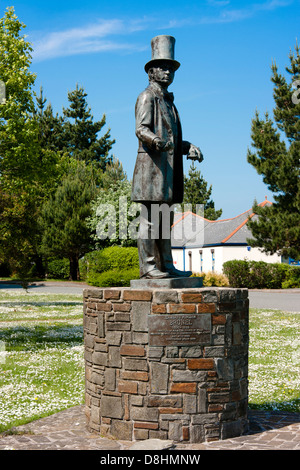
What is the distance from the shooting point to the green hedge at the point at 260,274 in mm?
31438

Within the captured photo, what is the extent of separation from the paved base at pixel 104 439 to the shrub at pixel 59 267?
3435 cm

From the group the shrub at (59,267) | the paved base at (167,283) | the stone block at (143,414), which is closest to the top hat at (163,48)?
the paved base at (167,283)

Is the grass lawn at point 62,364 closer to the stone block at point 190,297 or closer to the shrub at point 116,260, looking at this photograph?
the stone block at point 190,297

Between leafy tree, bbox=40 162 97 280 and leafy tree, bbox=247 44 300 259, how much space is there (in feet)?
42.6

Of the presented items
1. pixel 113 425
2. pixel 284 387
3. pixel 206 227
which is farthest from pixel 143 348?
pixel 206 227

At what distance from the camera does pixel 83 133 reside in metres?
54.5

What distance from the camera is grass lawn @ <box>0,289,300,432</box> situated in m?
7.55

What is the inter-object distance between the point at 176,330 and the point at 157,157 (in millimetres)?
1995

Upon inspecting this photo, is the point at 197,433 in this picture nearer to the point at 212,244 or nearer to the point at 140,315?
the point at 140,315

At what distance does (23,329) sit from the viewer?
14.9m

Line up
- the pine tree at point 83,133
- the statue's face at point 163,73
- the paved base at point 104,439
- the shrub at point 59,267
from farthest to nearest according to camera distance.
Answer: the pine tree at point 83,133, the shrub at point 59,267, the statue's face at point 163,73, the paved base at point 104,439

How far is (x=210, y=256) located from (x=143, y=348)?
35.0 meters

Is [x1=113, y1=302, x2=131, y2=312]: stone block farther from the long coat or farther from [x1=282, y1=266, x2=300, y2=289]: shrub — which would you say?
[x1=282, y1=266, x2=300, y2=289]: shrub

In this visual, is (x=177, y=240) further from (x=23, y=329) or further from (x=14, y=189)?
(x=23, y=329)
